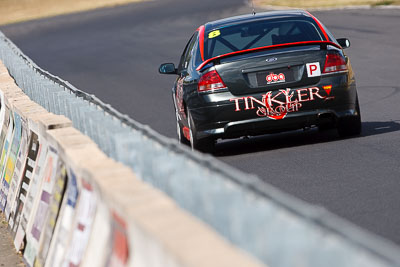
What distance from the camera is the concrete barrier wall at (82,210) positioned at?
3.71 m

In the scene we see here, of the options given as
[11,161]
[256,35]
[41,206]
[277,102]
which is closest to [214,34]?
[256,35]

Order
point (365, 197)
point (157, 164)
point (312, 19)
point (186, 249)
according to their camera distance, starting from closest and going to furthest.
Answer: point (186, 249), point (157, 164), point (365, 197), point (312, 19)

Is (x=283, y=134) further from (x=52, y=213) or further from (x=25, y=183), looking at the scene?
(x=52, y=213)

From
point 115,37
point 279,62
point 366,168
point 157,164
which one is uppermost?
point 157,164

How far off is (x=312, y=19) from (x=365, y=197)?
149 inches

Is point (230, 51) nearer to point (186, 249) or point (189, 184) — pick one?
point (189, 184)

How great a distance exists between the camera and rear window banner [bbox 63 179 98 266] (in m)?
5.57

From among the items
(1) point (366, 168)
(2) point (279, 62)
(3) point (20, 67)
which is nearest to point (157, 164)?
(1) point (366, 168)

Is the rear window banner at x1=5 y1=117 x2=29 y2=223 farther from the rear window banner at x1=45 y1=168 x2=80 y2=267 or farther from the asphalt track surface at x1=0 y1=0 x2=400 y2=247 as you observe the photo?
the rear window banner at x1=45 y1=168 x2=80 y2=267

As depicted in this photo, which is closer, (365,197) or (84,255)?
(84,255)

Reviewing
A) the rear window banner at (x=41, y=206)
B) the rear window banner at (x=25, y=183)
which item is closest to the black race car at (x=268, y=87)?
the rear window banner at (x=25, y=183)

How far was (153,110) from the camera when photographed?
18.2 m

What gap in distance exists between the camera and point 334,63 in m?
10.9

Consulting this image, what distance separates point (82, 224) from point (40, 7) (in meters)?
62.2
